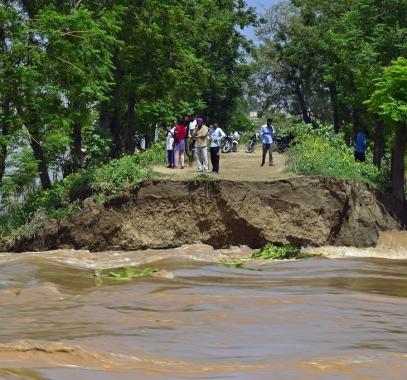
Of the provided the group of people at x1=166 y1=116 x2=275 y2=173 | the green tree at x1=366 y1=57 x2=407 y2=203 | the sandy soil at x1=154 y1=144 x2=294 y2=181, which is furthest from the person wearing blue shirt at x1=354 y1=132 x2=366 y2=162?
the group of people at x1=166 y1=116 x2=275 y2=173

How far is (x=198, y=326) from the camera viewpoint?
8.02m

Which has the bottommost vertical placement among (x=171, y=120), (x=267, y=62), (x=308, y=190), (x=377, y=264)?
(x=377, y=264)

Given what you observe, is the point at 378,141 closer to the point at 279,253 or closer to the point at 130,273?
the point at 279,253

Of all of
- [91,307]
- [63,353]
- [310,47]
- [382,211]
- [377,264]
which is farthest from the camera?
[310,47]

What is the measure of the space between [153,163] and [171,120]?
33.5 feet

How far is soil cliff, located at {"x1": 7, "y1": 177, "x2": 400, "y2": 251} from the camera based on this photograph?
20828 millimetres

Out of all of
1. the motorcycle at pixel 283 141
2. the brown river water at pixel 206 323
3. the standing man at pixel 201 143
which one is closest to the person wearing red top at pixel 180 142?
the standing man at pixel 201 143

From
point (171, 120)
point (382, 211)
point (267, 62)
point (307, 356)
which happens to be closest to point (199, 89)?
point (171, 120)

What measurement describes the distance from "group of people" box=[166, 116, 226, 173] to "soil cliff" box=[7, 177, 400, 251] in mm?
2221

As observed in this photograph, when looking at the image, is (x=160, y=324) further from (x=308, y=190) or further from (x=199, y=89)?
(x=199, y=89)

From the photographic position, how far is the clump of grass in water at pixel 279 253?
18.5m

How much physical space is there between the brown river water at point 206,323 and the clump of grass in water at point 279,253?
10.9ft

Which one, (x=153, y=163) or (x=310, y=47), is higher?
(x=310, y=47)

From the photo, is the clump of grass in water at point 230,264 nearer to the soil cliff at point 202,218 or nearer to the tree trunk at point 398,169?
the soil cliff at point 202,218
